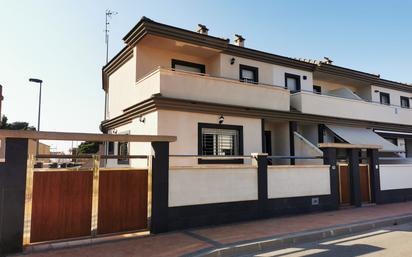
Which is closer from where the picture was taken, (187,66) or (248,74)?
(187,66)

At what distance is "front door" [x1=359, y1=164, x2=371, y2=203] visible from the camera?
15883 millimetres

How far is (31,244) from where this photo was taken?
825 cm

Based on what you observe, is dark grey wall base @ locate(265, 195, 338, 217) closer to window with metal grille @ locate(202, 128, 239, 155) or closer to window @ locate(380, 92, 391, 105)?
window with metal grille @ locate(202, 128, 239, 155)

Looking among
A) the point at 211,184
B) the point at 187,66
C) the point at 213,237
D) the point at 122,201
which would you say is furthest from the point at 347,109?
the point at 122,201

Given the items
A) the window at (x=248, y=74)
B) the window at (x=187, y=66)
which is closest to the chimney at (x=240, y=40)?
the window at (x=248, y=74)

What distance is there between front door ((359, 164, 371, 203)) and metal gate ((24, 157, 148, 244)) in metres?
11.2

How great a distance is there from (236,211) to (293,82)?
1111 centimetres

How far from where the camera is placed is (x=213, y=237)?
9.31 m

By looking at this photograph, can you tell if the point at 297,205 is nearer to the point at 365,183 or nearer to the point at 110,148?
Answer: the point at 365,183

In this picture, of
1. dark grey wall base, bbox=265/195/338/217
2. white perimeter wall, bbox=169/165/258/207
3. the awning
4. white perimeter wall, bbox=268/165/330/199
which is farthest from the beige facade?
white perimeter wall, bbox=169/165/258/207

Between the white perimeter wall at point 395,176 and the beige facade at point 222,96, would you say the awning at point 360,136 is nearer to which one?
the beige facade at point 222,96

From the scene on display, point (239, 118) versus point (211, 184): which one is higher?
point (239, 118)

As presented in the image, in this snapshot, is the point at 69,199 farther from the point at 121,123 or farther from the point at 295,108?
the point at 295,108

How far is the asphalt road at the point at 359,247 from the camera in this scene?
7906 mm
